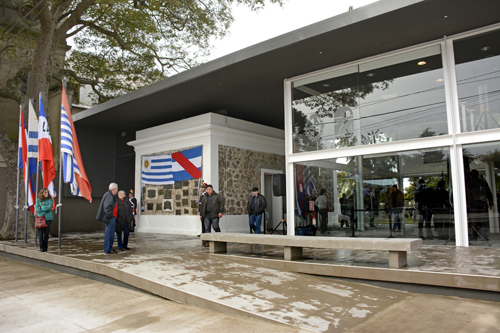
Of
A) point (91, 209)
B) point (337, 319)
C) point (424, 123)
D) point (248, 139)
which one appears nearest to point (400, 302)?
point (337, 319)

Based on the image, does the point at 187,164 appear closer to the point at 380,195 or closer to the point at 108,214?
the point at 108,214

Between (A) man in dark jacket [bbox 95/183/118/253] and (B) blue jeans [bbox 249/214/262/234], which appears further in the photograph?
(B) blue jeans [bbox 249/214/262/234]

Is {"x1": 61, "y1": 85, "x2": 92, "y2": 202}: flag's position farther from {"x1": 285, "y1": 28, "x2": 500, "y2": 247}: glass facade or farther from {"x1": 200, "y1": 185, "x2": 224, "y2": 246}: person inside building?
{"x1": 285, "y1": 28, "x2": 500, "y2": 247}: glass facade

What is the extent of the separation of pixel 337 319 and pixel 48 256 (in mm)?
6677

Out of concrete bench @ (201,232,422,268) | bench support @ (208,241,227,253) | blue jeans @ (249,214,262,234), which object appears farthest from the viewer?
blue jeans @ (249,214,262,234)

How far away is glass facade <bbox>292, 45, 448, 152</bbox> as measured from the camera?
8.12 meters

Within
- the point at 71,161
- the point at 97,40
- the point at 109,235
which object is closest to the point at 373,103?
the point at 109,235

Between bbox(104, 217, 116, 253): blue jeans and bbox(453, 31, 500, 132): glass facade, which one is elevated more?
bbox(453, 31, 500, 132): glass facade

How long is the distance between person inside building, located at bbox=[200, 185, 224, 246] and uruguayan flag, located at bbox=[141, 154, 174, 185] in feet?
14.7

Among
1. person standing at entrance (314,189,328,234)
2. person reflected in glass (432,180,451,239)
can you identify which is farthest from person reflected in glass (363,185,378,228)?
person reflected in glass (432,180,451,239)

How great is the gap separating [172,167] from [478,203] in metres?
9.84

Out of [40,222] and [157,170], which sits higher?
[157,170]

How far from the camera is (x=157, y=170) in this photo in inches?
569

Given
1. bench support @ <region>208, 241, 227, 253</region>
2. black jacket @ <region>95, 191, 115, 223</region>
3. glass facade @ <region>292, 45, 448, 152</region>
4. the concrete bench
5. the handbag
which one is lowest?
bench support @ <region>208, 241, 227, 253</region>
